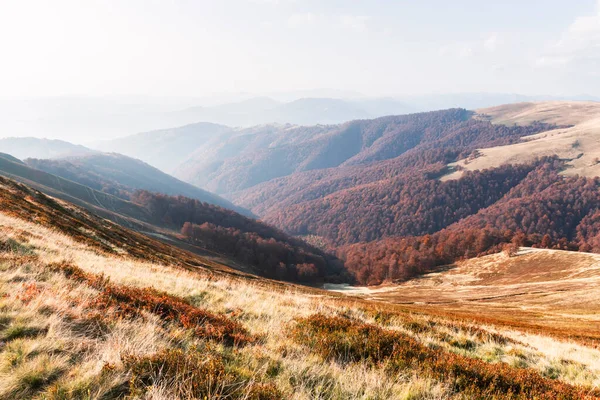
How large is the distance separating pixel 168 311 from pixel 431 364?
21.7 feet

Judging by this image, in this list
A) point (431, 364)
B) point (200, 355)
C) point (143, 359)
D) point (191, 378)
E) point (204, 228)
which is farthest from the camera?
point (204, 228)

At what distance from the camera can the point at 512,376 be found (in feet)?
22.4

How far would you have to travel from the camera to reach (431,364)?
6859 mm

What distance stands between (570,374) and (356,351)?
294 inches

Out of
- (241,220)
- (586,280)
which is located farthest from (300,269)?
(586,280)

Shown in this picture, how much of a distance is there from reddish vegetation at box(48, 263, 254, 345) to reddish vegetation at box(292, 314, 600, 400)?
65.1 inches

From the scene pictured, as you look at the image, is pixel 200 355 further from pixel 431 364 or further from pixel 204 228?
pixel 204 228

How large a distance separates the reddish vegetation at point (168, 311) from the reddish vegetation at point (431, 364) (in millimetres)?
1654

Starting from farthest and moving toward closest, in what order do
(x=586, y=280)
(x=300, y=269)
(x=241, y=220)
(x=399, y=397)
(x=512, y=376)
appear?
(x=241, y=220)
(x=300, y=269)
(x=586, y=280)
(x=512, y=376)
(x=399, y=397)

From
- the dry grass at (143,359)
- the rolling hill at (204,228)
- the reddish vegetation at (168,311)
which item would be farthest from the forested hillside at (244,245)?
the dry grass at (143,359)

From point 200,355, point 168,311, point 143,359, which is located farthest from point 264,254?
point 143,359

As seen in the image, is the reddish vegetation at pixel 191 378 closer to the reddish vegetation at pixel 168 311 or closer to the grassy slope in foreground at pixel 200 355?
the grassy slope in foreground at pixel 200 355

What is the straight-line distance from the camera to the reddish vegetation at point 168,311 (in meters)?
6.81

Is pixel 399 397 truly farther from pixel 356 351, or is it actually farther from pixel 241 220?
pixel 241 220
